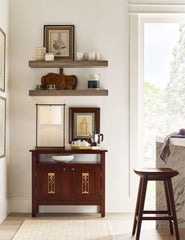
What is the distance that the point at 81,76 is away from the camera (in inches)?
192

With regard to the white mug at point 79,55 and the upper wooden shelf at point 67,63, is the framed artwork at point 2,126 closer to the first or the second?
the upper wooden shelf at point 67,63

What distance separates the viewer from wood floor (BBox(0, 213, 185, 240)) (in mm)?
3680

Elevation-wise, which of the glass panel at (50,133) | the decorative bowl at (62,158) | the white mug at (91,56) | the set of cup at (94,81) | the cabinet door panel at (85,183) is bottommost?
the cabinet door panel at (85,183)

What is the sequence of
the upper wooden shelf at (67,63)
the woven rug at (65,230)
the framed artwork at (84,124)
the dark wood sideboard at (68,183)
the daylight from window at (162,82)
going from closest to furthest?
the woven rug at (65,230)
the dark wood sideboard at (68,183)
the upper wooden shelf at (67,63)
the framed artwork at (84,124)
the daylight from window at (162,82)

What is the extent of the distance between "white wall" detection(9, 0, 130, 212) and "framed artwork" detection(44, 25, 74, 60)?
8 cm

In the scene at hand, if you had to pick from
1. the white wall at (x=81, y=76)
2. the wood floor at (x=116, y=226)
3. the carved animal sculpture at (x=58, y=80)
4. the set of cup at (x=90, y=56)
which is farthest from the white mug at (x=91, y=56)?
the wood floor at (x=116, y=226)

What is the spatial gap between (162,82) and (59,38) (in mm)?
1492

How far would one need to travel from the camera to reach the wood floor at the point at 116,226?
3.68 metres

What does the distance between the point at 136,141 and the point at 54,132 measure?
107 cm

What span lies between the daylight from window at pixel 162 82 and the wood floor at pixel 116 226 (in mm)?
910

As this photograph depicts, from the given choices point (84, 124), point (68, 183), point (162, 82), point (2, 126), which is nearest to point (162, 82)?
point (162, 82)

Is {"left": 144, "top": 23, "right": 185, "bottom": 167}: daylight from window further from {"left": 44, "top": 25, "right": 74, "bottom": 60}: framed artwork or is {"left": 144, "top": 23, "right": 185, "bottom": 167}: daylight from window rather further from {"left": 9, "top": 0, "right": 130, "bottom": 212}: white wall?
{"left": 44, "top": 25, "right": 74, "bottom": 60}: framed artwork

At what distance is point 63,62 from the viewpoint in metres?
4.66

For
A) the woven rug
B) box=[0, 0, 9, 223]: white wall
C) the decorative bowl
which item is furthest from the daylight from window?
box=[0, 0, 9, 223]: white wall
